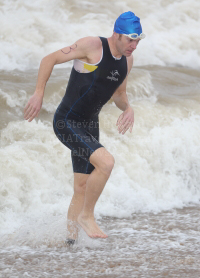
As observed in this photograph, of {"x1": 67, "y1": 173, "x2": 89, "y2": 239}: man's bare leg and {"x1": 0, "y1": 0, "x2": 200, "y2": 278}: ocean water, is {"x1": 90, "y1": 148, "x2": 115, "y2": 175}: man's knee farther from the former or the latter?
{"x1": 0, "y1": 0, "x2": 200, "y2": 278}: ocean water

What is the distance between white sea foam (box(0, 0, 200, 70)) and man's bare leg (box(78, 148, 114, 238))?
746 centimetres

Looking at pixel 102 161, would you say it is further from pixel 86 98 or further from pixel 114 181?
pixel 114 181

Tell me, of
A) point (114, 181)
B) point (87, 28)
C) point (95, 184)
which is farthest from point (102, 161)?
point (87, 28)

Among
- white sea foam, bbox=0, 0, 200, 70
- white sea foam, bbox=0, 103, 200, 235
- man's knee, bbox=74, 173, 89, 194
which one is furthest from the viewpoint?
white sea foam, bbox=0, 0, 200, 70

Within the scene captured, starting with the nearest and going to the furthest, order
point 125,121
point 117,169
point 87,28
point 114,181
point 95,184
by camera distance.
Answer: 1. point 95,184
2. point 125,121
3. point 114,181
4. point 117,169
5. point 87,28

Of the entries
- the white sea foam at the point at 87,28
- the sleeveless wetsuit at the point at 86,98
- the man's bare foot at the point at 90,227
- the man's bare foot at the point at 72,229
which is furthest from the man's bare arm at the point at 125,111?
the white sea foam at the point at 87,28

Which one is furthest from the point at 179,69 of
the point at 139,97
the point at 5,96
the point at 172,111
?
the point at 5,96

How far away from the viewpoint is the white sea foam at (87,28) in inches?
497

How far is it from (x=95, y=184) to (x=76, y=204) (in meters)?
0.52

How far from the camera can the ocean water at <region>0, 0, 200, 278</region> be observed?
3971 millimetres

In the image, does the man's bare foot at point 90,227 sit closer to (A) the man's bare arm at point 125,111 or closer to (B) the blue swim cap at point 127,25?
→ (A) the man's bare arm at point 125,111

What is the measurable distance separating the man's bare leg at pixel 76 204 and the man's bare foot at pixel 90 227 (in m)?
0.23

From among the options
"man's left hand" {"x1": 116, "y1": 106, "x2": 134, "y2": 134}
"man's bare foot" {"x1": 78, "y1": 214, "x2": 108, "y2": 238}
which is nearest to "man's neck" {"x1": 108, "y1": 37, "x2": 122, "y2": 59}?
"man's left hand" {"x1": 116, "y1": 106, "x2": 134, "y2": 134}

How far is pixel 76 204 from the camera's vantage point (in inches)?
164
